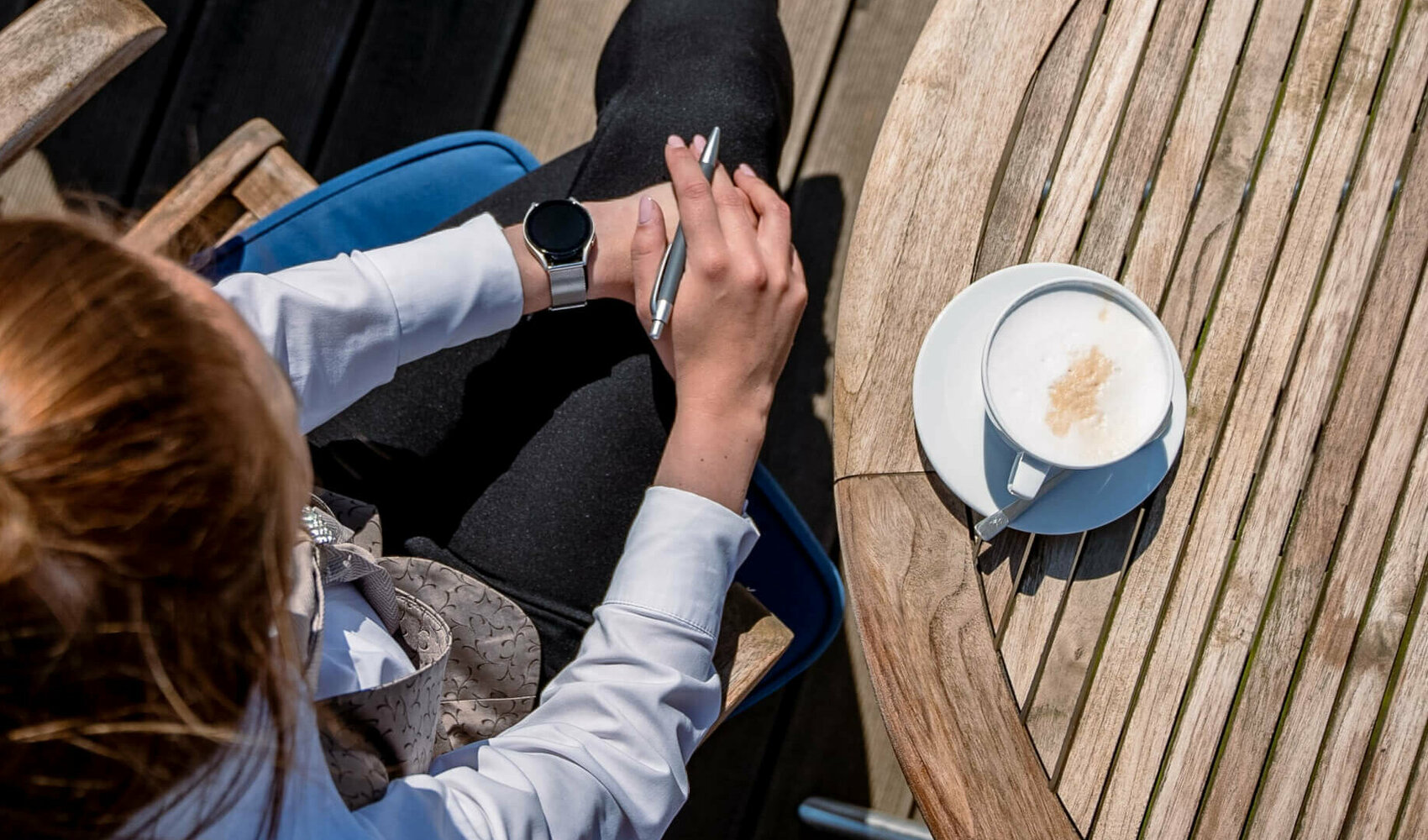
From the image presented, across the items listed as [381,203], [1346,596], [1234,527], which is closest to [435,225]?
[381,203]

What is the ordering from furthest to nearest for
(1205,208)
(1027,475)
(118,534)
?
(1205,208), (1027,475), (118,534)

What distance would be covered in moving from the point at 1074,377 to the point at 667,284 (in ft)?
1.20

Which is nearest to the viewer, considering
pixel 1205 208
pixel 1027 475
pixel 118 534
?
pixel 118 534

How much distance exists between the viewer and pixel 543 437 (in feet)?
3.08

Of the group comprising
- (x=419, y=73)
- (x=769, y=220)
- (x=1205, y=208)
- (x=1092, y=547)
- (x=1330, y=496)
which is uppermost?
(x=419, y=73)

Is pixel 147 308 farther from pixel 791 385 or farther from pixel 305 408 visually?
pixel 791 385

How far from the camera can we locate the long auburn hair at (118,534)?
1.34ft

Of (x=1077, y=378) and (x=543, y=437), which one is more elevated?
(x=1077, y=378)

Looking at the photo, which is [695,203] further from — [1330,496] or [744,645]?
[1330,496]

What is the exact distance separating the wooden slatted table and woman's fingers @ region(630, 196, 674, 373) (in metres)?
0.18

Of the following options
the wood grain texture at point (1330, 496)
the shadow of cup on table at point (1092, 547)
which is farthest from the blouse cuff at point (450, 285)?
the wood grain texture at point (1330, 496)

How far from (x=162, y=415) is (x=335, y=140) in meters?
1.34

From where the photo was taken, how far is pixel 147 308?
458mm

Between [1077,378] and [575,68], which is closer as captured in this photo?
[1077,378]
